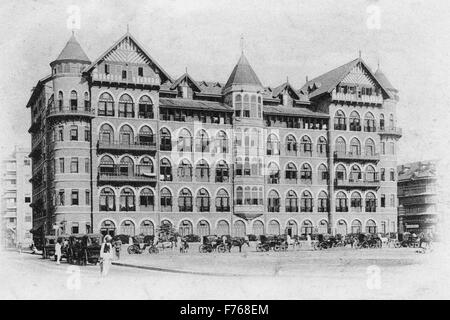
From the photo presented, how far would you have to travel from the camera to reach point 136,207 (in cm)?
5791

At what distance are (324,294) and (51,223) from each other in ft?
120

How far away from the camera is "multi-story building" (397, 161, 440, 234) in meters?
86.6

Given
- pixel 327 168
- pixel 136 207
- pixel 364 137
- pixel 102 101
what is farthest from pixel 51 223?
pixel 364 137

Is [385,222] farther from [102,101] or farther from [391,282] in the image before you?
[391,282]

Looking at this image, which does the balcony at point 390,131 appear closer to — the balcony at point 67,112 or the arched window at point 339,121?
the arched window at point 339,121

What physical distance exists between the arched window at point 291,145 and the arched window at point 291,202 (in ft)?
12.8

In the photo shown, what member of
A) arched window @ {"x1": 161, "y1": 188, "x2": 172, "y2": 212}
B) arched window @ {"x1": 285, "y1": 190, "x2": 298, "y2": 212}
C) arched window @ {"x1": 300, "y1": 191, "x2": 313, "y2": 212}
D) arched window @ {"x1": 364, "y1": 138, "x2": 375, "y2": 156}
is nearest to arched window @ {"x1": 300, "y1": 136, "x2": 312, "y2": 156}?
arched window @ {"x1": 300, "y1": 191, "x2": 313, "y2": 212}

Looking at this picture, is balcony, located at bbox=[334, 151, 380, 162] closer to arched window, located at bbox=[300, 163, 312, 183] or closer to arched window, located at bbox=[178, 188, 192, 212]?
arched window, located at bbox=[300, 163, 312, 183]

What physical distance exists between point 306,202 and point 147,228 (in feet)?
54.2

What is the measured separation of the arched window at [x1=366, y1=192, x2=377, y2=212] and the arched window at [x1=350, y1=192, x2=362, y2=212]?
1.03 m

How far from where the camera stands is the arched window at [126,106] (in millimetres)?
57469

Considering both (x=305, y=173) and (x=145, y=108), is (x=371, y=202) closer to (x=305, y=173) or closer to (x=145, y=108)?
(x=305, y=173)

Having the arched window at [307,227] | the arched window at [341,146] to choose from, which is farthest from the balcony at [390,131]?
the arched window at [307,227]

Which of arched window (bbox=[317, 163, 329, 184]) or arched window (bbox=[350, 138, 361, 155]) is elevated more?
arched window (bbox=[350, 138, 361, 155])
